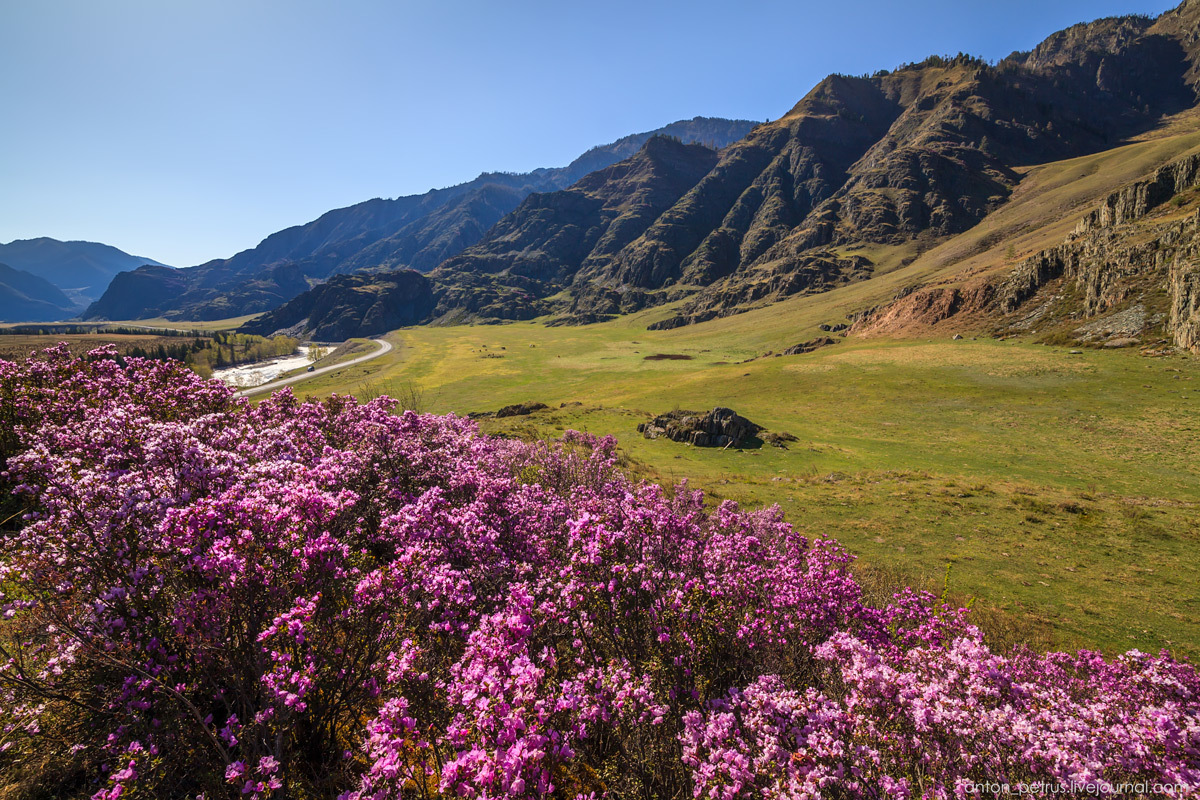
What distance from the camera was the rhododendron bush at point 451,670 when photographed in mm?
4324

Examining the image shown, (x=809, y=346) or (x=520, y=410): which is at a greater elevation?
(x=809, y=346)

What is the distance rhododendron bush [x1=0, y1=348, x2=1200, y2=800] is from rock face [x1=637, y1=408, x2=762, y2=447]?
27640mm

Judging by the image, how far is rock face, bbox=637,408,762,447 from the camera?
35.5 m

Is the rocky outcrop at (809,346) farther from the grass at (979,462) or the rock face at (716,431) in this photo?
the rock face at (716,431)

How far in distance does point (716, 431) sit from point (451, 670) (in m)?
32.6

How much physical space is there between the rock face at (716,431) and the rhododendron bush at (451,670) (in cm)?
2764

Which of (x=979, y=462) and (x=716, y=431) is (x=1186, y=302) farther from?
(x=716, y=431)

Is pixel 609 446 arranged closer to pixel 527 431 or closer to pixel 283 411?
pixel 283 411

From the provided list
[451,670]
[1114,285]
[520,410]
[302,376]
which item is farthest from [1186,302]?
[302,376]

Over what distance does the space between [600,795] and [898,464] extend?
31.3m

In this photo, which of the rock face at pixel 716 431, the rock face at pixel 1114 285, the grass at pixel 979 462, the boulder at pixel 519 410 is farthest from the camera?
the boulder at pixel 519 410

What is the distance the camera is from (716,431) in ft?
118

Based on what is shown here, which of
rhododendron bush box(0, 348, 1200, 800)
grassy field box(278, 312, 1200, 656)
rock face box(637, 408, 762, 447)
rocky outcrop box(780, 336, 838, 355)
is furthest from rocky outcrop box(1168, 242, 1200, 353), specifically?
rhododendron bush box(0, 348, 1200, 800)

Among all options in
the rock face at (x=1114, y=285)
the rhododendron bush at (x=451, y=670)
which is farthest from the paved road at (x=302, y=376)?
the rock face at (x=1114, y=285)
